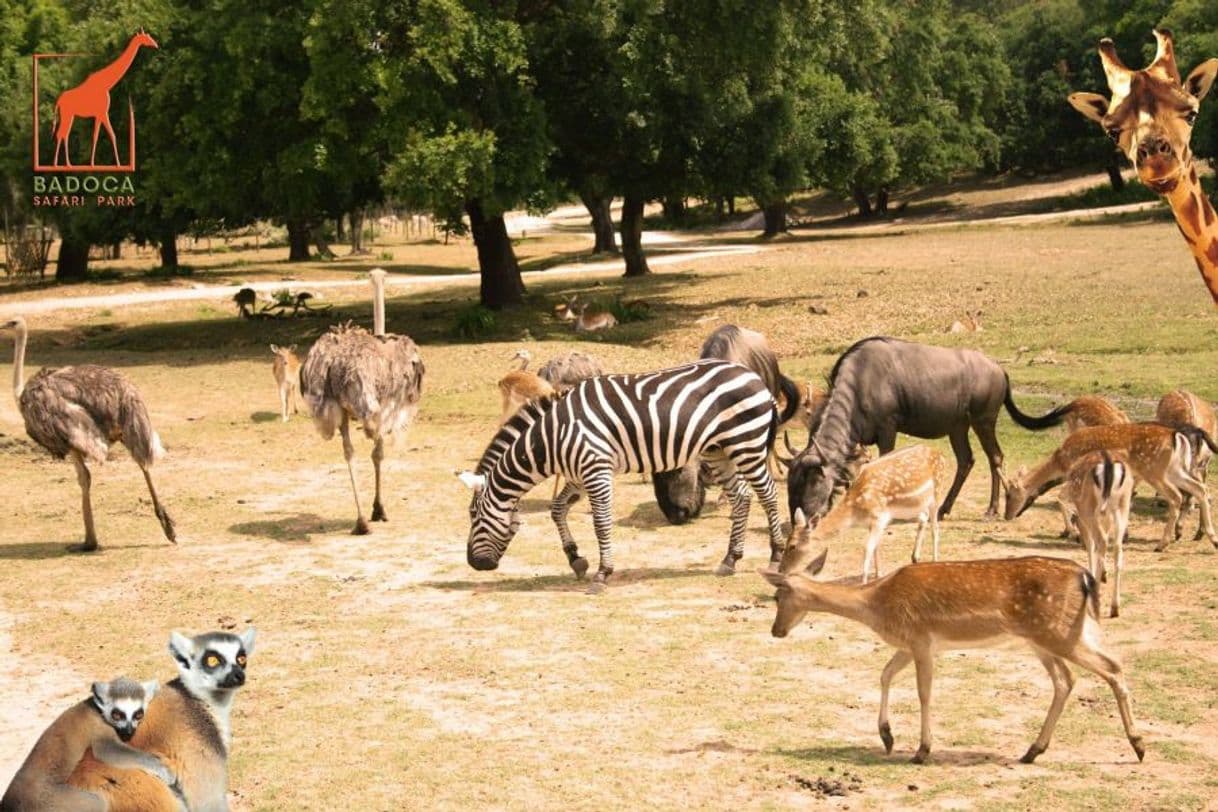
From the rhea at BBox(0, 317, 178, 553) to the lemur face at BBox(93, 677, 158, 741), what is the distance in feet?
30.1

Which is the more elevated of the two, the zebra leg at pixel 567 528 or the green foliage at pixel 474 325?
the green foliage at pixel 474 325

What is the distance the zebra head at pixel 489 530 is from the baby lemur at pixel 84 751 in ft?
23.4

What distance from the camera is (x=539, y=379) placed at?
64.0 feet

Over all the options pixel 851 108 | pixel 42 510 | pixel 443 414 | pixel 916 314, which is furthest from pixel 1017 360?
pixel 851 108

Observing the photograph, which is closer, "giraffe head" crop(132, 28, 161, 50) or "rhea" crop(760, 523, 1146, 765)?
"rhea" crop(760, 523, 1146, 765)

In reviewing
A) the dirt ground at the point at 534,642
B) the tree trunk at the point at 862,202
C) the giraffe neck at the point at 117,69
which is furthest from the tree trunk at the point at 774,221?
the dirt ground at the point at 534,642

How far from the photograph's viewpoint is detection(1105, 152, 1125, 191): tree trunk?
210ft

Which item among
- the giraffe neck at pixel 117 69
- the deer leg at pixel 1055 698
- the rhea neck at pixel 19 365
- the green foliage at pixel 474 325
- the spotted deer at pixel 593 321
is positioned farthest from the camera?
the green foliage at pixel 474 325

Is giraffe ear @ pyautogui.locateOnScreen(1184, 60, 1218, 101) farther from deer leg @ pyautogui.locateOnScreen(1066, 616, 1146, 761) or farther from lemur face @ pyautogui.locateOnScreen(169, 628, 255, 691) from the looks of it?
lemur face @ pyautogui.locateOnScreen(169, 628, 255, 691)

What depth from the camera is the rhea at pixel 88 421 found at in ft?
50.6

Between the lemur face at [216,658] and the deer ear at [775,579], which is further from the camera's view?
the deer ear at [775,579]

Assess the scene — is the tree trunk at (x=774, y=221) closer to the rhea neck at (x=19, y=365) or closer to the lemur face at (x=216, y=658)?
the rhea neck at (x=19, y=365)

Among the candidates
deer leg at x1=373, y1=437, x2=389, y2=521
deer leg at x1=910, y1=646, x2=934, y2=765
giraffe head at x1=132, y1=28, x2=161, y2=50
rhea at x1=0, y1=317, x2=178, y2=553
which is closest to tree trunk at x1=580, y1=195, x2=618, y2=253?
giraffe head at x1=132, y1=28, x2=161, y2=50

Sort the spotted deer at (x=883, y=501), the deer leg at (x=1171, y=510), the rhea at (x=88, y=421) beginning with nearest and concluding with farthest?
the spotted deer at (x=883, y=501), the deer leg at (x=1171, y=510), the rhea at (x=88, y=421)
